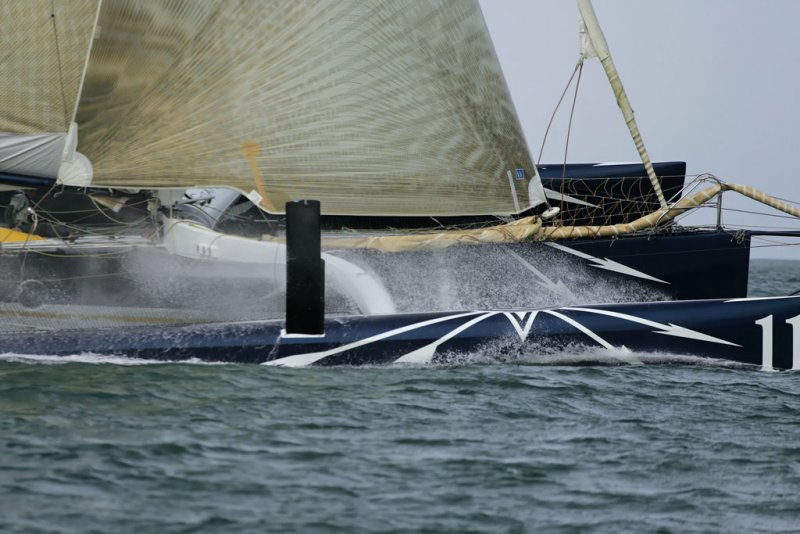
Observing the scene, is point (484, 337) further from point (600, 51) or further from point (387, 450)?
point (600, 51)

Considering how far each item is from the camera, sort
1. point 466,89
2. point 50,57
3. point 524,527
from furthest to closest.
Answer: point 466,89 < point 50,57 < point 524,527

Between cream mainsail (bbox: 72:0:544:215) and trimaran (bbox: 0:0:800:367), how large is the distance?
17 millimetres

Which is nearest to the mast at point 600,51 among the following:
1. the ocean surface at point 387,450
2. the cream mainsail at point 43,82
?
the ocean surface at point 387,450

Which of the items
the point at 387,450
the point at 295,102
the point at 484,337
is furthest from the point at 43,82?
the point at 387,450

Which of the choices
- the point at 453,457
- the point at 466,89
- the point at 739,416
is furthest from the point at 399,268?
the point at 453,457

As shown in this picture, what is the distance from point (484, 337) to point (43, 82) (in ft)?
Answer: 16.6

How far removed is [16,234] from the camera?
44.2 ft

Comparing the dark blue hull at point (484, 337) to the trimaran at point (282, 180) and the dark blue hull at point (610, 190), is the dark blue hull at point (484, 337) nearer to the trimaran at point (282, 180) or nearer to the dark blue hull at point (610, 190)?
the trimaran at point (282, 180)

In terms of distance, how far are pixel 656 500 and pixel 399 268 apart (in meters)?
6.94

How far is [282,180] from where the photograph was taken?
1212cm

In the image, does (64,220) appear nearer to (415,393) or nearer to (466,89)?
(466,89)

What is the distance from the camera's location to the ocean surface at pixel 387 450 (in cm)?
639

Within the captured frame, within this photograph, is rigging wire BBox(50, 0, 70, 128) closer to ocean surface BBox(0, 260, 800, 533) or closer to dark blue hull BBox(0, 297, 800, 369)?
dark blue hull BBox(0, 297, 800, 369)

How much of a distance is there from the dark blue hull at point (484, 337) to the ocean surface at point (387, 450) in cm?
24
